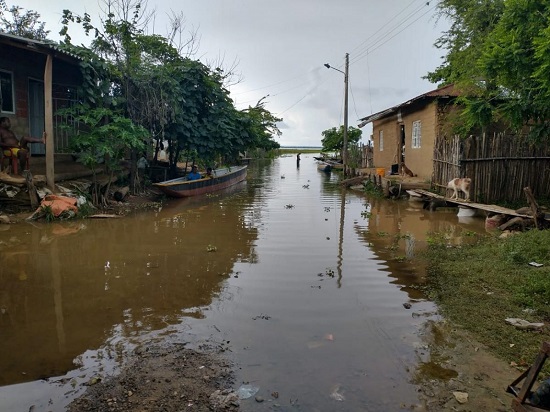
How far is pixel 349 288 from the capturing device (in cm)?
653

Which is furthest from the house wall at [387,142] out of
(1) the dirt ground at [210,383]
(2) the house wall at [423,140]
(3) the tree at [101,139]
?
(1) the dirt ground at [210,383]

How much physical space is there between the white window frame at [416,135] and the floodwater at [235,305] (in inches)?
300

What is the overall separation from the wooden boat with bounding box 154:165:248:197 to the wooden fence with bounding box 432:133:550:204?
9682 mm

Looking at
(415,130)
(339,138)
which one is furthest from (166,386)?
(339,138)

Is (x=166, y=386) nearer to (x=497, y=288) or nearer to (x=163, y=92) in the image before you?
(x=497, y=288)

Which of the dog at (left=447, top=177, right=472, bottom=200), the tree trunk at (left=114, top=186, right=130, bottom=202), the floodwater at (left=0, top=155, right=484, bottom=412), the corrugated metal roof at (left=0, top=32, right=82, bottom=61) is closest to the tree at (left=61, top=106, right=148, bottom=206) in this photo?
the tree trunk at (left=114, top=186, right=130, bottom=202)

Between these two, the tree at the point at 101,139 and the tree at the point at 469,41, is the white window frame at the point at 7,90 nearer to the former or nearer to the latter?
the tree at the point at 101,139

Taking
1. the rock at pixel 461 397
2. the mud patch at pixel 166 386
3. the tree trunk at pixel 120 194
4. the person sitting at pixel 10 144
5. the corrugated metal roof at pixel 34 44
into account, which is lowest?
the mud patch at pixel 166 386

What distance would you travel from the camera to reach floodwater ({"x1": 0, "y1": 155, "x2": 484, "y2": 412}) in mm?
3904

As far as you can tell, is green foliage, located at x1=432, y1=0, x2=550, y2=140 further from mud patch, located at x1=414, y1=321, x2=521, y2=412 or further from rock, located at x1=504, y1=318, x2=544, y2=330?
mud patch, located at x1=414, y1=321, x2=521, y2=412

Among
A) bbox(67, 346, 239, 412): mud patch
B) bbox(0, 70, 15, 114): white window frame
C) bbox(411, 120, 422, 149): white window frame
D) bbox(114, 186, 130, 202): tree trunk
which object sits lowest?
bbox(67, 346, 239, 412): mud patch

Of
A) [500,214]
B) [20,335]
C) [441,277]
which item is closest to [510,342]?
[441,277]

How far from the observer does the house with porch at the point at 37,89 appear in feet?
39.4

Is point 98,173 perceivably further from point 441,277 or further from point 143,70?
point 441,277
